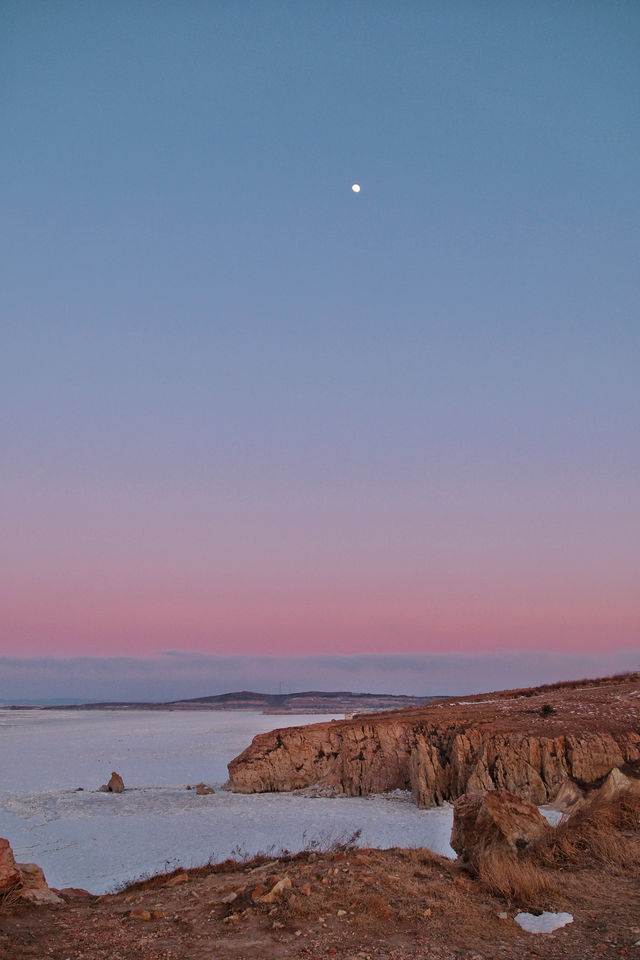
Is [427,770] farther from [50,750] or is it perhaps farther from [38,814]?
[50,750]

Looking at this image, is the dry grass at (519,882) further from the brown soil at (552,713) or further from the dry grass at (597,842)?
the brown soil at (552,713)

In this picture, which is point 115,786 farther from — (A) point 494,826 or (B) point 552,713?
(A) point 494,826

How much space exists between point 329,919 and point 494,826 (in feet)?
15.1

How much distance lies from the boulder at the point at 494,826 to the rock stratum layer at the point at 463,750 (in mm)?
11059

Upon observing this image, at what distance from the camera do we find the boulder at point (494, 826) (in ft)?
38.6

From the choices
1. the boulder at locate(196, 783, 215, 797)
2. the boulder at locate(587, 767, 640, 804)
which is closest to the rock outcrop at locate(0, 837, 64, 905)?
the boulder at locate(587, 767, 640, 804)

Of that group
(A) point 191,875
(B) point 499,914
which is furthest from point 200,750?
(B) point 499,914

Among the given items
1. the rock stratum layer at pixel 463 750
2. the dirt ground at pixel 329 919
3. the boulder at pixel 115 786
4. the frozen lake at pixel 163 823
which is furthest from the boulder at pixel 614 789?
the boulder at pixel 115 786

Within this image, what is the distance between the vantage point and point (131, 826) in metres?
22.9

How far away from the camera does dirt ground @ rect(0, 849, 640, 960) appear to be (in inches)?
301

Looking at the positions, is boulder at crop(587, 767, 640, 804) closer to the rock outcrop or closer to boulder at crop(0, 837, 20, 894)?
the rock outcrop

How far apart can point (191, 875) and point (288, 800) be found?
16625 mm

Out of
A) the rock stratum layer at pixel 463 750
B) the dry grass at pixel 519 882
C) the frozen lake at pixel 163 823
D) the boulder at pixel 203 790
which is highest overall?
the dry grass at pixel 519 882

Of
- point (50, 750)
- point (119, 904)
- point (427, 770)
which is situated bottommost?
point (50, 750)
